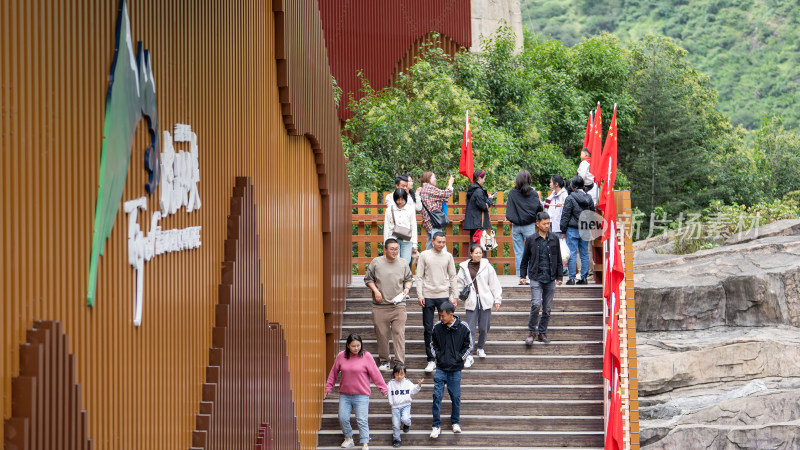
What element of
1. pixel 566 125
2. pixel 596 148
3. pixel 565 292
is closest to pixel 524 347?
pixel 565 292

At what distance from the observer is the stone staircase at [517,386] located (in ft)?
38.8

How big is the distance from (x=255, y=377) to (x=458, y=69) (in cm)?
1738

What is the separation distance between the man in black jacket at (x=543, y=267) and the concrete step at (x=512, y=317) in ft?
1.85

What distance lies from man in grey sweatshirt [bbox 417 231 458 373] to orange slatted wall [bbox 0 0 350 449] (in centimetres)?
206

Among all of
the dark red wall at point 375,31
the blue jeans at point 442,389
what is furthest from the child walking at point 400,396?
the dark red wall at point 375,31

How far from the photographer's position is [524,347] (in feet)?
42.5

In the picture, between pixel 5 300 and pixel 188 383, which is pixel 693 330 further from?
pixel 5 300

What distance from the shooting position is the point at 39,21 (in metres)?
4.17

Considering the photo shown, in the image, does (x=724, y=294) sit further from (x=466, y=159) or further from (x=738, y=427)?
(x=466, y=159)

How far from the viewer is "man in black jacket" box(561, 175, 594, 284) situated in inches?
536

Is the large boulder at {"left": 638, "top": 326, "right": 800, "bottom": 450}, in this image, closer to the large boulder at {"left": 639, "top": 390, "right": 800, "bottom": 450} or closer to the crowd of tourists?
the large boulder at {"left": 639, "top": 390, "right": 800, "bottom": 450}

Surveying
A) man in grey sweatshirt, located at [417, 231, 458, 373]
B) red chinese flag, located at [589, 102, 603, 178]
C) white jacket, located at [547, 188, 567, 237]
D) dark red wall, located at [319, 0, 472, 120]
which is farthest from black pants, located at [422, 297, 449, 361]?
dark red wall, located at [319, 0, 472, 120]

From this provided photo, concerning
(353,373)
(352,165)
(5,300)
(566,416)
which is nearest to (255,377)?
(353,373)

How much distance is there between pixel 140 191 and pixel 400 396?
257 inches
